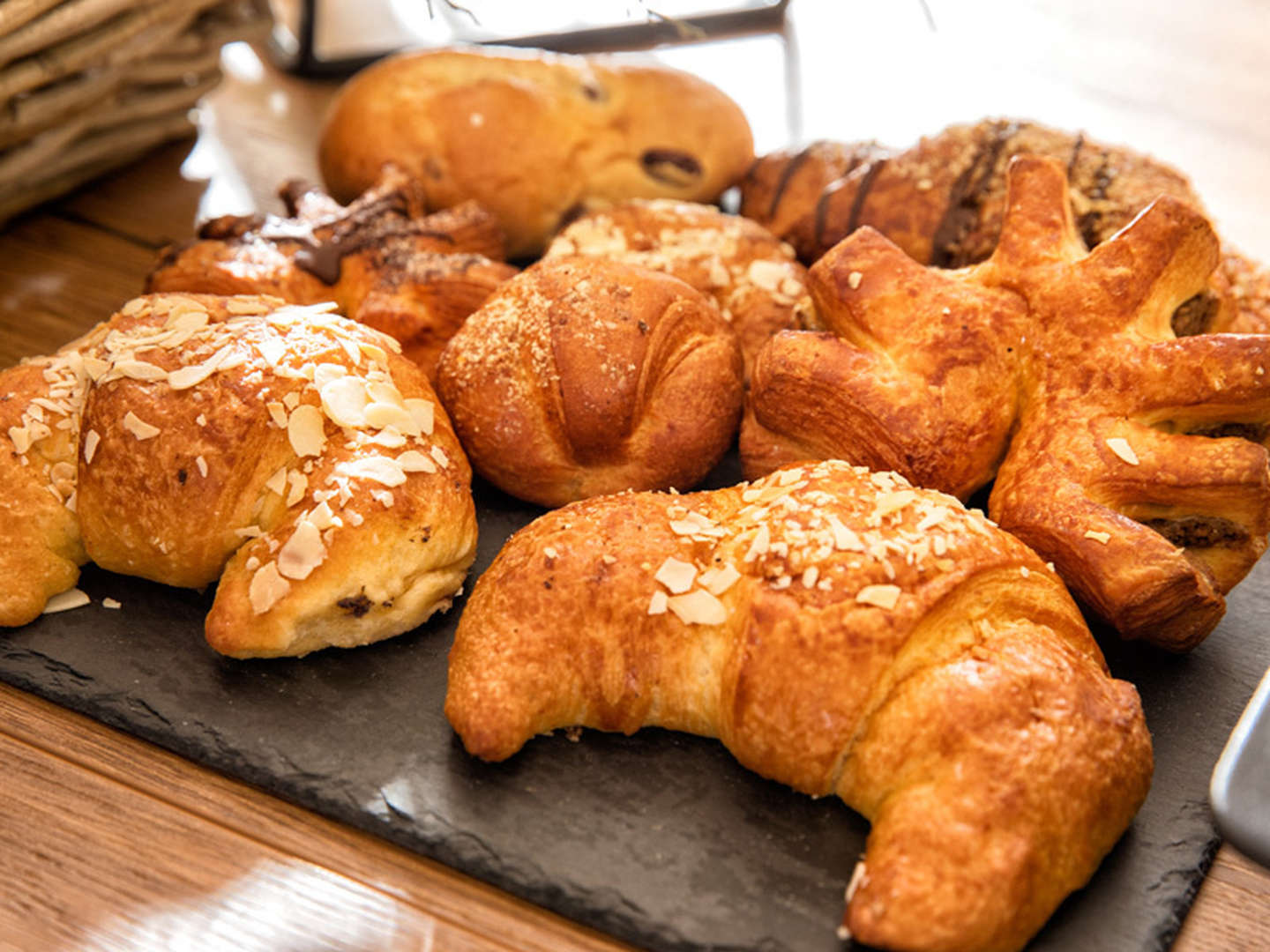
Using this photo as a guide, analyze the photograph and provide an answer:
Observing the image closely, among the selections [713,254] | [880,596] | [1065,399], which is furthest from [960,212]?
[880,596]

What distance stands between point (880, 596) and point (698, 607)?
0.21 metres

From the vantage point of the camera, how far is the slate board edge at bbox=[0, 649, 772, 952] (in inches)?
49.3

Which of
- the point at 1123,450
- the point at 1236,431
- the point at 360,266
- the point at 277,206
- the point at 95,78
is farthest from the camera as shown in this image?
the point at 277,206

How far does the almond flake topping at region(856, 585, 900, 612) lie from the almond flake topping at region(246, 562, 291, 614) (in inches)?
26.9

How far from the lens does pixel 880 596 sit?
4.33ft

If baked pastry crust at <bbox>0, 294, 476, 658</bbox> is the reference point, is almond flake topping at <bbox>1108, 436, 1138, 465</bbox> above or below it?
above

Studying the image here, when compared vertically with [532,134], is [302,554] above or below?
below

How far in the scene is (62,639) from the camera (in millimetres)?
1552

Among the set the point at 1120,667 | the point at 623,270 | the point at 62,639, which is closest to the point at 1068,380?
the point at 1120,667

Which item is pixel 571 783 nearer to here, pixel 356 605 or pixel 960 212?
pixel 356 605

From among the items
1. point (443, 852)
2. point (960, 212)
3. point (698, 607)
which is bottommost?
point (443, 852)

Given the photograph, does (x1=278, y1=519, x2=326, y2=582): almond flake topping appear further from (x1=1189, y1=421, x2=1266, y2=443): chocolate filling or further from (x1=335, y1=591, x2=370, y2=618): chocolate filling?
(x1=1189, y1=421, x2=1266, y2=443): chocolate filling

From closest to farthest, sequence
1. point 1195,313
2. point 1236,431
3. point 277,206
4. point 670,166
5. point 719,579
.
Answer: point 719,579 → point 1236,431 → point 1195,313 → point 670,166 → point 277,206

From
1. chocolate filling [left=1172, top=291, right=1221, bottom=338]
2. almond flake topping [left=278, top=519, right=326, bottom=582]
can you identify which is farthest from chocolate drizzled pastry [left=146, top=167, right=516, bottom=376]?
chocolate filling [left=1172, top=291, right=1221, bottom=338]
